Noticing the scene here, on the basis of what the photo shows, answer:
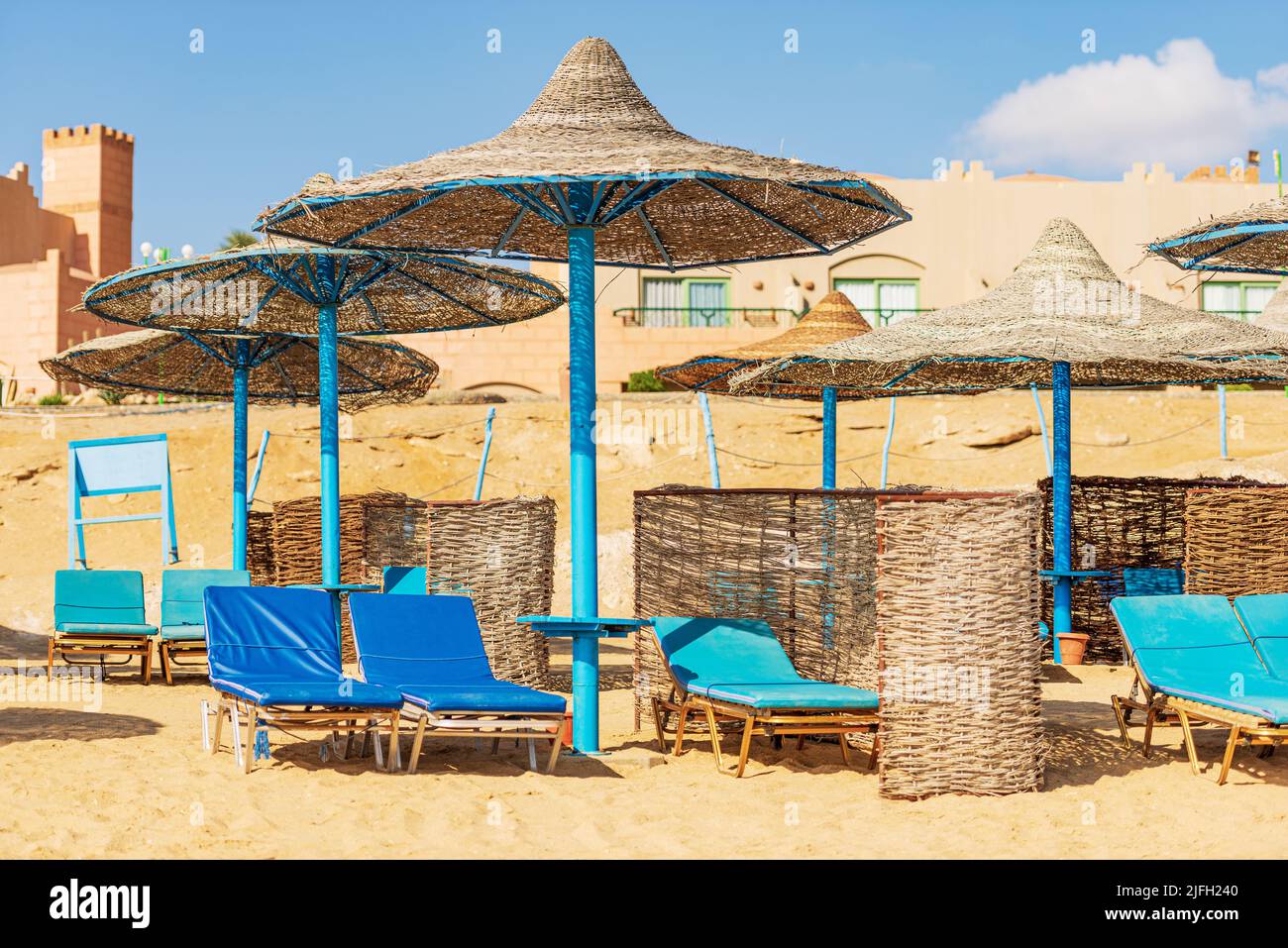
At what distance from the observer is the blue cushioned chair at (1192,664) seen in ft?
24.1

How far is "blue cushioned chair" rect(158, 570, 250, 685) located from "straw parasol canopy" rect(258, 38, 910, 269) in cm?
375

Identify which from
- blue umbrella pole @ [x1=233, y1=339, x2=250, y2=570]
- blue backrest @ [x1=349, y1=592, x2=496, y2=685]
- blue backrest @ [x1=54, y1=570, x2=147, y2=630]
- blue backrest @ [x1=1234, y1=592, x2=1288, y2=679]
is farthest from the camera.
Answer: blue umbrella pole @ [x1=233, y1=339, x2=250, y2=570]

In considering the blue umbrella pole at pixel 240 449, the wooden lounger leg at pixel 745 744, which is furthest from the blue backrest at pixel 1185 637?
the blue umbrella pole at pixel 240 449

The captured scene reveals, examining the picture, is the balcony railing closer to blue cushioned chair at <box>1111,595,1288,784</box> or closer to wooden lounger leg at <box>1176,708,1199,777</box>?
blue cushioned chair at <box>1111,595,1288,784</box>

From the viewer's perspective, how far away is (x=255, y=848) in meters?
5.52

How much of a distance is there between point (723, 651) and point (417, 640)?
1.74m

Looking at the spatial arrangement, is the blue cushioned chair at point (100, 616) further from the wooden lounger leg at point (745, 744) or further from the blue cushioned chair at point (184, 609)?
the wooden lounger leg at point (745, 744)

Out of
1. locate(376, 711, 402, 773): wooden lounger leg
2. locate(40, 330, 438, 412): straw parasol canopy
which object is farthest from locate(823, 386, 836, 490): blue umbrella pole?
locate(376, 711, 402, 773): wooden lounger leg

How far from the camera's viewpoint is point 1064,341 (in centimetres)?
1034

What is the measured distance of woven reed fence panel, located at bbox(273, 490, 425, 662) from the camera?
1150 cm

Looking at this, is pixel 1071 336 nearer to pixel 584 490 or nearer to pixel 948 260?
pixel 584 490

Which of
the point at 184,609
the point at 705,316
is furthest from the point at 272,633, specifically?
the point at 705,316

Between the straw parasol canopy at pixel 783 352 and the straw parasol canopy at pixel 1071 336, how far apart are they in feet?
6.72
